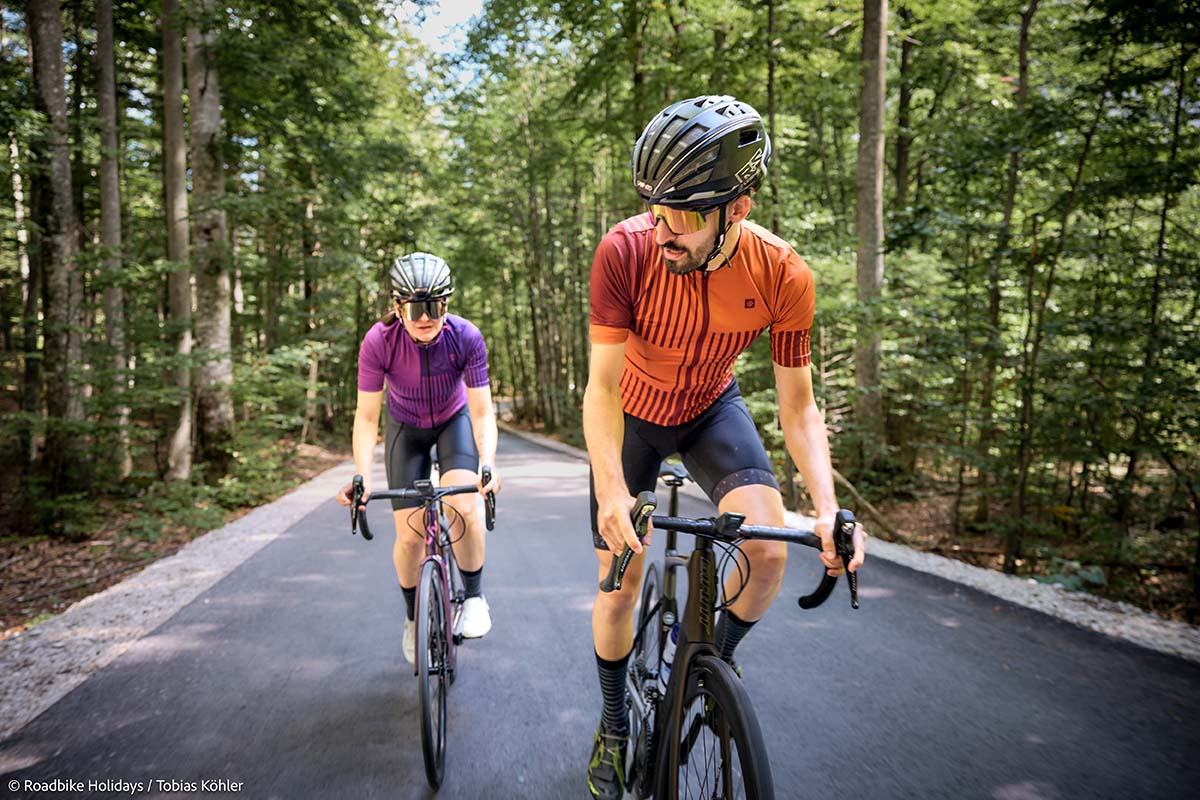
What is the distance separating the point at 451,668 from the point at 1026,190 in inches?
333

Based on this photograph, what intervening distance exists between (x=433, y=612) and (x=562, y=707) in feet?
2.66

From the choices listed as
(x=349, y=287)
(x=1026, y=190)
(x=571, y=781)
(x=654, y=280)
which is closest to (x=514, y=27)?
(x=349, y=287)

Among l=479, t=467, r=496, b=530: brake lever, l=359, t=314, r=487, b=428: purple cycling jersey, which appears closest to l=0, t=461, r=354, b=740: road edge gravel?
l=359, t=314, r=487, b=428: purple cycling jersey

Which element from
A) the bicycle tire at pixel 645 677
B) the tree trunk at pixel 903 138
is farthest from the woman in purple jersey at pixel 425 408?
the tree trunk at pixel 903 138

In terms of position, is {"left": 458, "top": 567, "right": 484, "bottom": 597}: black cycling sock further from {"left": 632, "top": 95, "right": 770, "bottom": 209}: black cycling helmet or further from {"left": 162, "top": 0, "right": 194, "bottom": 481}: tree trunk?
{"left": 162, "top": 0, "right": 194, "bottom": 481}: tree trunk

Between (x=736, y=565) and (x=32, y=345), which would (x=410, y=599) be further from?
(x=32, y=345)

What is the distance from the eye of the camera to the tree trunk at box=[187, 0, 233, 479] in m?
9.05

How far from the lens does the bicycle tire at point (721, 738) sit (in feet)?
4.96

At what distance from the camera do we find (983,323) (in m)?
6.43

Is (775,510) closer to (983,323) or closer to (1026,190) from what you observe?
(983,323)

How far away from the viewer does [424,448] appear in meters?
3.79

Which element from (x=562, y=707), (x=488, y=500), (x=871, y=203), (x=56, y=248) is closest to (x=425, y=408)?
(x=488, y=500)

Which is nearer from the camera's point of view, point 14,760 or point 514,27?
point 14,760

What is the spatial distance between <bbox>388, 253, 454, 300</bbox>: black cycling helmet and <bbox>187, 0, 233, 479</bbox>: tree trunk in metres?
6.96
